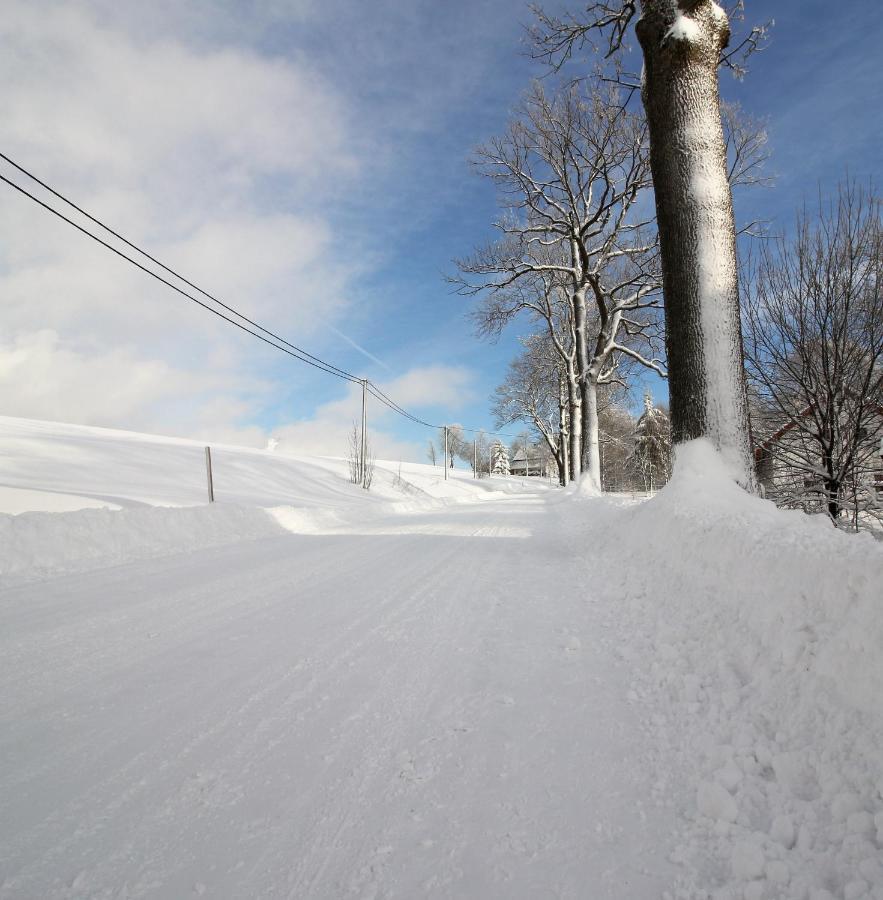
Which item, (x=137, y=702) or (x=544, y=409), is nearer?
(x=137, y=702)

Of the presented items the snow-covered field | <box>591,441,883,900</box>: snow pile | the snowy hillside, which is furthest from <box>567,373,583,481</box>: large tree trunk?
<box>591,441,883,900</box>: snow pile

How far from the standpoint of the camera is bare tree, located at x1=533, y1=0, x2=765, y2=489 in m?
4.56

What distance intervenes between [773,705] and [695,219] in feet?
15.2

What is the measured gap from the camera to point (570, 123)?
12.0m

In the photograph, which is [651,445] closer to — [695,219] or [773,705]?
[695,219]

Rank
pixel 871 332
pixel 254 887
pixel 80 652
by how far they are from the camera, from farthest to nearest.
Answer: pixel 871 332
pixel 80 652
pixel 254 887

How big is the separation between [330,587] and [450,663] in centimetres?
195

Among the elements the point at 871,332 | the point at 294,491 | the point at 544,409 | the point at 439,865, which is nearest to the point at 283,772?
the point at 439,865

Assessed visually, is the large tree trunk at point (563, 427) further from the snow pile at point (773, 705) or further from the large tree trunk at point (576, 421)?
the snow pile at point (773, 705)

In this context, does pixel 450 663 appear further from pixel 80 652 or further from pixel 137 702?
pixel 80 652

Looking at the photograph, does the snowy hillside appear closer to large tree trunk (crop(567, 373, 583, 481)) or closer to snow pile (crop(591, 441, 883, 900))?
snow pile (crop(591, 441, 883, 900))

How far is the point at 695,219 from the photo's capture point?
4711 mm

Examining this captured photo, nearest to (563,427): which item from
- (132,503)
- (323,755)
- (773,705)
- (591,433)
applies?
(591,433)

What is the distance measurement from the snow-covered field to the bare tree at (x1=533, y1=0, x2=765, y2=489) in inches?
55.7
